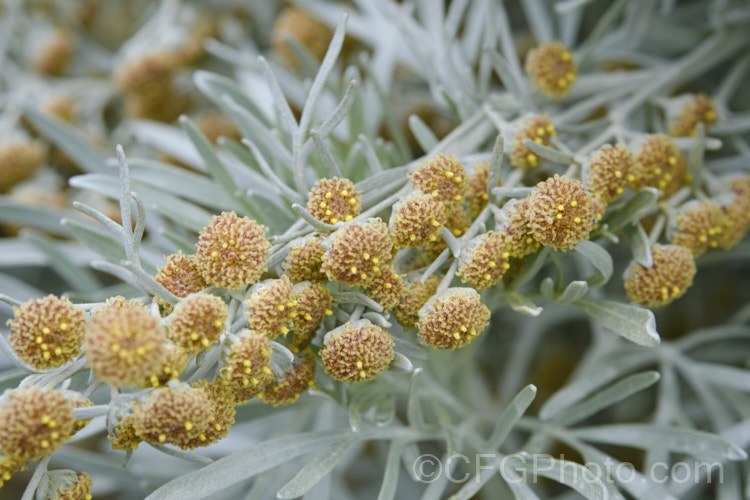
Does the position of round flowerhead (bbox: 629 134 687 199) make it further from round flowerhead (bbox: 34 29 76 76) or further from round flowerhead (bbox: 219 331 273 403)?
round flowerhead (bbox: 34 29 76 76)

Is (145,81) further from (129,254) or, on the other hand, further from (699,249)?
(699,249)

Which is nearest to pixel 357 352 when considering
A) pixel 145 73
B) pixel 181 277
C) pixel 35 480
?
pixel 181 277

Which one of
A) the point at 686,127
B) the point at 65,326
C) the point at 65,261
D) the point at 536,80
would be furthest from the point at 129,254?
the point at 686,127

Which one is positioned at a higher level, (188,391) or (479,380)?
(188,391)

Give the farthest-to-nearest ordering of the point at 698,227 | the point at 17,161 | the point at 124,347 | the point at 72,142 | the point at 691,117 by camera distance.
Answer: the point at 17,161 → the point at 72,142 → the point at 691,117 → the point at 698,227 → the point at 124,347

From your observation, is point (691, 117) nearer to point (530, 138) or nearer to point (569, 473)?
point (530, 138)

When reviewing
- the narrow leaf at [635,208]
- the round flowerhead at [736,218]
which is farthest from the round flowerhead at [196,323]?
the round flowerhead at [736,218]

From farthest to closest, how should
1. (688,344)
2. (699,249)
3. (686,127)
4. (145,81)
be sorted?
(145,81)
(688,344)
(686,127)
(699,249)
